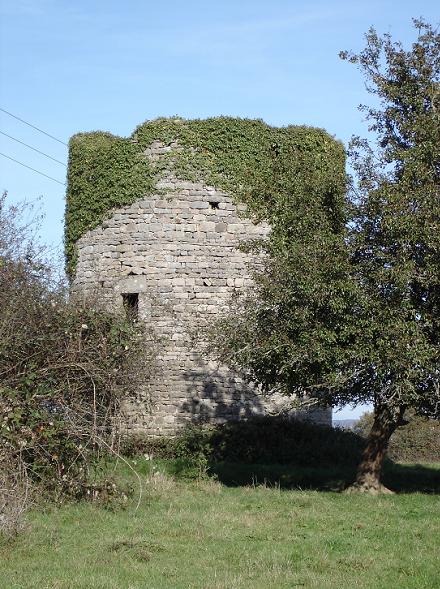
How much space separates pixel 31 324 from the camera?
1215 cm

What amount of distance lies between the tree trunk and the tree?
0.07ft

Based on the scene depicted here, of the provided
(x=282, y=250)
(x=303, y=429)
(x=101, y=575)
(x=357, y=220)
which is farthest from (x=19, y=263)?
(x=303, y=429)

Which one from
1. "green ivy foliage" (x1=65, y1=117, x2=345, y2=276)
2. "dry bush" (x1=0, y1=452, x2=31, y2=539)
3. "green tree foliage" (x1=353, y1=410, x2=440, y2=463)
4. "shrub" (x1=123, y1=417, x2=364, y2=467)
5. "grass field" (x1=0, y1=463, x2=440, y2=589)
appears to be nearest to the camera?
"grass field" (x1=0, y1=463, x2=440, y2=589)

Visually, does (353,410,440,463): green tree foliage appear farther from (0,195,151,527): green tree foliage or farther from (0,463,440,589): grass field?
(0,195,151,527): green tree foliage

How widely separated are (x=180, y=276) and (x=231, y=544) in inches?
358

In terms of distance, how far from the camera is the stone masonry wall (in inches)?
704

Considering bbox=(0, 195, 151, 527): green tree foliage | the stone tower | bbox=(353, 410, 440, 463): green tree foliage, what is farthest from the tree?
bbox=(353, 410, 440, 463): green tree foliage

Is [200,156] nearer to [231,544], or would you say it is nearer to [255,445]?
[255,445]

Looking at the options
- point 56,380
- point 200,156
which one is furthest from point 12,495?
point 200,156

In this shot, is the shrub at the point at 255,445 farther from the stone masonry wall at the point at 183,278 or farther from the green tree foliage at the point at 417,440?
the green tree foliage at the point at 417,440

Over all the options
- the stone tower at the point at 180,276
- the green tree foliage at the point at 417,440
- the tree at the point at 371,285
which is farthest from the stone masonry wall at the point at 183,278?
the green tree foliage at the point at 417,440

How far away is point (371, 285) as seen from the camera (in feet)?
41.3

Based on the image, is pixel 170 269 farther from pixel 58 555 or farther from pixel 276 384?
pixel 58 555

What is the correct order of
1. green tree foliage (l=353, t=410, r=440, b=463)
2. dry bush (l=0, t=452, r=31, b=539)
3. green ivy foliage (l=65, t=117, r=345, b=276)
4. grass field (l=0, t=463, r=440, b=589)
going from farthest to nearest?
green tree foliage (l=353, t=410, r=440, b=463) < green ivy foliage (l=65, t=117, r=345, b=276) < dry bush (l=0, t=452, r=31, b=539) < grass field (l=0, t=463, r=440, b=589)
